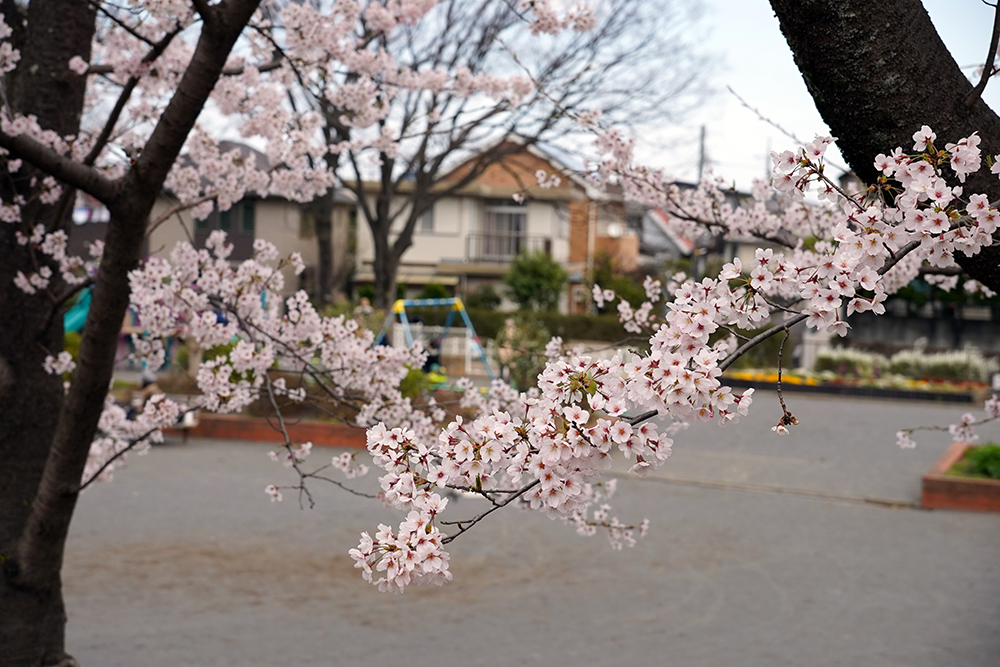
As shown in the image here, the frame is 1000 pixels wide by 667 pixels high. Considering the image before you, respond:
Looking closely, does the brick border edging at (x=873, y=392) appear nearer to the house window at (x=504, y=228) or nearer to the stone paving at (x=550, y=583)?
the stone paving at (x=550, y=583)

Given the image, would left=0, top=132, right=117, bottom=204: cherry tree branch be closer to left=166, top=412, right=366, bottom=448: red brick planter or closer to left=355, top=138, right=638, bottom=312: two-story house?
left=166, top=412, right=366, bottom=448: red brick planter

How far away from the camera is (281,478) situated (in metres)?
9.44

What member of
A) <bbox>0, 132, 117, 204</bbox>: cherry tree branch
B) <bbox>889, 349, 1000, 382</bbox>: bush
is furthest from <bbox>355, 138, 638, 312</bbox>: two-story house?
<bbox>0, 132, 117, 204</bbox>: cherry tree branch

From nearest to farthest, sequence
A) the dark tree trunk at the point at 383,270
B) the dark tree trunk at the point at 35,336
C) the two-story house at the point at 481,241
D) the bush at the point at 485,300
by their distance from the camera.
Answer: the dark tree trunk at the point at 35,336
the dark tree trunk at the point at 383,270
the bush at the point at 485,300
the two-story house at the point at 481,241

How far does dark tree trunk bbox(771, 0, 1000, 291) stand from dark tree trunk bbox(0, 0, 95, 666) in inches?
126

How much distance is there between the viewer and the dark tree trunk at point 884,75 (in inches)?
74.8

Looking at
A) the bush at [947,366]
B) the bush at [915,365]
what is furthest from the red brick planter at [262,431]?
the bush at [947,366]

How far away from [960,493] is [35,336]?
8642 mm

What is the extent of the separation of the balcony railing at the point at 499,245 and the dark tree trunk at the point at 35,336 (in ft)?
87.5

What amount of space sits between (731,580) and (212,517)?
460 cm

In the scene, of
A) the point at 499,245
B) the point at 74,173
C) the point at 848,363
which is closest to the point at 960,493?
the point at 74,173

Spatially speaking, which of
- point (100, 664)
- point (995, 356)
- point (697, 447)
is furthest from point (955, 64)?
point (995, 356)

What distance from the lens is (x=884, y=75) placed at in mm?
1924

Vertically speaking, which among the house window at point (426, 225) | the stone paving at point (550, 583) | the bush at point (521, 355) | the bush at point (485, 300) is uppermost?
the house window at point (426, 225)
